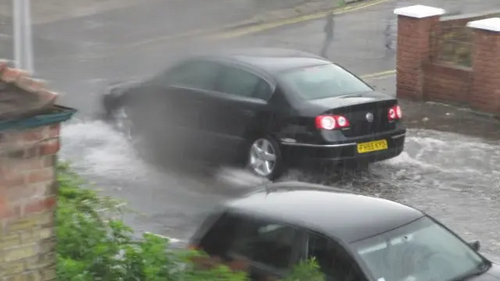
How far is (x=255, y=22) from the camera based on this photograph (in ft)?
80.7

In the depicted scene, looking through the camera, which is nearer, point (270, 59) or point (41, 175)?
point (41, 175)

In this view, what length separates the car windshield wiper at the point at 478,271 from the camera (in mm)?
7000

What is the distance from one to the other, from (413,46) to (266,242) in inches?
405

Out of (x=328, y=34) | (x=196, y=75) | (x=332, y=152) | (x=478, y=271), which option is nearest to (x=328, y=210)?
(x=478, y=271)

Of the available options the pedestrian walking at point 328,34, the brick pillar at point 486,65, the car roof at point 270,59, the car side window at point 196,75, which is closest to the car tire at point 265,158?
the car roof at point 270,59

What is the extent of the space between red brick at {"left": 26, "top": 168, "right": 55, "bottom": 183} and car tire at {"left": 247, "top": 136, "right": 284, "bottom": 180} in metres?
7.41

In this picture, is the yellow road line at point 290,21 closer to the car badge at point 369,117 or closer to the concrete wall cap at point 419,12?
the concrete wall cap at point 419,12

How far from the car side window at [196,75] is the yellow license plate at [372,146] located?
2.01 m

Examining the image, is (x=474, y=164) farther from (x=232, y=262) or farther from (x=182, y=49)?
(x=182, y=49)

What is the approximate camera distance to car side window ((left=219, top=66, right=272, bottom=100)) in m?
12.6

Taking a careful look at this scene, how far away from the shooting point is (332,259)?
22.6 ft

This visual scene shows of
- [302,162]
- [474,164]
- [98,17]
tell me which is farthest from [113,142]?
[98,17]

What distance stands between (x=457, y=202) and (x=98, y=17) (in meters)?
14.4

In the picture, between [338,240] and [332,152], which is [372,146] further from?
[338,240]
